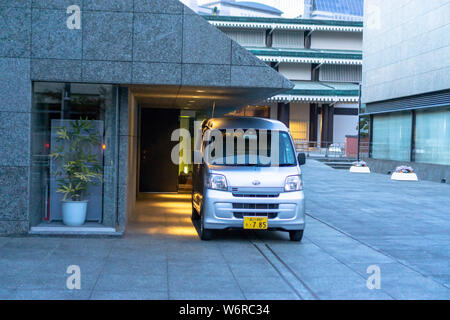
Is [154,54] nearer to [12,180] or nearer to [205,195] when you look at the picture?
[205,195]

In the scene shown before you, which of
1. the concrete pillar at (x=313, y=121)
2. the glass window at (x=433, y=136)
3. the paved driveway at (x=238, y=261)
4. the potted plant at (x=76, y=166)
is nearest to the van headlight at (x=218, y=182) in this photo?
the paved driveway at (x=238, y=261)

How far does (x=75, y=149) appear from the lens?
420 inches

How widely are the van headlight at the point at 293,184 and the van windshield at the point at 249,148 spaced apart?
18.3 inches

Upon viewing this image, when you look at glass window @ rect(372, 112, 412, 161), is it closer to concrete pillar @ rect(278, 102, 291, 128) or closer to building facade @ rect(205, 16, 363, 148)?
building facade @ rect(205, 16, 363, 148)

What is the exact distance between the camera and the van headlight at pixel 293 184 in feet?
33.4

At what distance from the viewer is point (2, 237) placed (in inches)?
392

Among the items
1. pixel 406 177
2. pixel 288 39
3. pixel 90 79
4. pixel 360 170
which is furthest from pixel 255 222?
pixel 288 39

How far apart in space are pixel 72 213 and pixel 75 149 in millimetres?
1157

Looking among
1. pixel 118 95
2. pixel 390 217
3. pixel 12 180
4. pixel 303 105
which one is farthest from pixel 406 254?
pixel 303 105

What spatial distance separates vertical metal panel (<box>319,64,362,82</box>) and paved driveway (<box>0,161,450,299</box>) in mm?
38563

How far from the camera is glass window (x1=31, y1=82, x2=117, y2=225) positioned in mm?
10453

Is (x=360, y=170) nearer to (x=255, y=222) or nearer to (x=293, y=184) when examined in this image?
(x=293, y=184)

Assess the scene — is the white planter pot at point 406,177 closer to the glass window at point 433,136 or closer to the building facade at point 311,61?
the glass window at point 433,136

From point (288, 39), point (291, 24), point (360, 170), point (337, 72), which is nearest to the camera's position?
point (360, 170)
